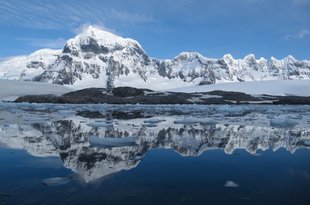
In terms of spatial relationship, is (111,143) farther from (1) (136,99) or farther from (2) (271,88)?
(2) (271,88)

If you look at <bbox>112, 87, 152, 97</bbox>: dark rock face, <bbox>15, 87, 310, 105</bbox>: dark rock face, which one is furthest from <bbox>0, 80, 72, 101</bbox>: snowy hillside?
<bbox>112, 87, 152, 97</bbox>: dark rock face

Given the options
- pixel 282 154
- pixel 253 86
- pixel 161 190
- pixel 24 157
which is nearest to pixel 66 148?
pixel 24 157

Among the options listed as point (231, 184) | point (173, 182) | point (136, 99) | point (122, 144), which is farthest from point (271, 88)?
point (173, 182)

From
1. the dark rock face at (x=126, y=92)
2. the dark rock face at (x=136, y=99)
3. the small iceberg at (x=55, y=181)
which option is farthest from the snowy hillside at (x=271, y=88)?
the small iceberg at (x=55, y=181)

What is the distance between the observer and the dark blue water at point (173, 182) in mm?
4008

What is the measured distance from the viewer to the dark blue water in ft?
13.1

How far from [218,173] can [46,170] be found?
8.47 feet

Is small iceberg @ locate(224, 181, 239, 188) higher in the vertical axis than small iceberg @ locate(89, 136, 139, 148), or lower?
lower

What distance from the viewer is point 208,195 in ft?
13.8

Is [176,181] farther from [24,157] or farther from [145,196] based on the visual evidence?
[24,157]

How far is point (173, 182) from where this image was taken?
480 centimetres

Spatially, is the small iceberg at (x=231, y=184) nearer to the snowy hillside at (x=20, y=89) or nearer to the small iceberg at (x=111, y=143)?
the small iceberg at (x=111, y=143)

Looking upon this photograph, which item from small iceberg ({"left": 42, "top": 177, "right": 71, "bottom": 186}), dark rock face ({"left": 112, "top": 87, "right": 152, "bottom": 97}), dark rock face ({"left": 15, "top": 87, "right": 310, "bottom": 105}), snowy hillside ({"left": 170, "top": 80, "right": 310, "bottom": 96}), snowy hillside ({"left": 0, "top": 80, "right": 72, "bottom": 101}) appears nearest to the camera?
small iceberg ({"left": 42, "top": 177, "right": 71, "bottom": 186})

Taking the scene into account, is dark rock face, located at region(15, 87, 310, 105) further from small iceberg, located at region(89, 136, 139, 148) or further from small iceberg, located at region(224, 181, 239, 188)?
small iceberg, located at region(224, 181, 239, 188)
